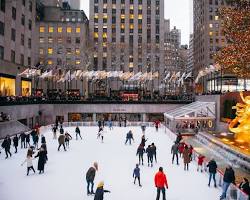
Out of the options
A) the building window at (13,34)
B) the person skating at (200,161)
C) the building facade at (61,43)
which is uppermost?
the building facade at (61,43)

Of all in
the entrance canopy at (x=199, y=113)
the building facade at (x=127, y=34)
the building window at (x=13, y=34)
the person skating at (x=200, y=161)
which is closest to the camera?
the person skating at (x=200, y=161)

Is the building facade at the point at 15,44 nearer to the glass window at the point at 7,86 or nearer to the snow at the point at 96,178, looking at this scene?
the glass window at the point at 7,86

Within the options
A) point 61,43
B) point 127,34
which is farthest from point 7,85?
point 127,34

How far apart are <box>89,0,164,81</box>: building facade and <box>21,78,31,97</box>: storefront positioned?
1923 inches

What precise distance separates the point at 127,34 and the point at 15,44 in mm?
60626

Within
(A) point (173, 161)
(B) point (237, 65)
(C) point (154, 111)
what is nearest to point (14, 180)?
(A) point (173, 161)

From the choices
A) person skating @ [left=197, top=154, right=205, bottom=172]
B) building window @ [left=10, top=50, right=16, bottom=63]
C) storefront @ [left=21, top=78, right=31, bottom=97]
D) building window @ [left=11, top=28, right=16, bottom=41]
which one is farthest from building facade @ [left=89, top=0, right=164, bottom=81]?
person skating @ [left=197, top=154, right=205, bottom=172]

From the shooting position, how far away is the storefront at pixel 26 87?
5071 centimetres

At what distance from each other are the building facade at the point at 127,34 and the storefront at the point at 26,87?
1923 inches

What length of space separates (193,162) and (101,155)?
20.8 ft

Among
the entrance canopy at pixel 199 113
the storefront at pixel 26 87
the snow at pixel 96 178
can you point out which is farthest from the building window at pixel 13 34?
the snow at pixel 96 178

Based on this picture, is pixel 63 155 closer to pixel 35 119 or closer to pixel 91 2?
pixel 35 119

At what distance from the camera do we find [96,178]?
16.1 meters

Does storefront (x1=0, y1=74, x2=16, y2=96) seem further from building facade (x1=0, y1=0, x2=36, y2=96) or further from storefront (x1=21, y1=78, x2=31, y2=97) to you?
storefront (x1=21, y1=78, x2=31, y2=97)
